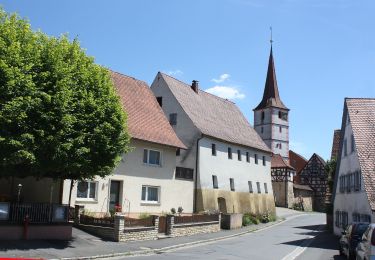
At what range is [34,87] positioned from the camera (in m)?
16.8

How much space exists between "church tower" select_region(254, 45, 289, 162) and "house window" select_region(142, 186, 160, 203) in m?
63.2

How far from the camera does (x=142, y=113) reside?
3259 centimetres

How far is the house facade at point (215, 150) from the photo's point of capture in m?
38.2

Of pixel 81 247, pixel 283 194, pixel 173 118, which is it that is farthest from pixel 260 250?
pixel 283 194

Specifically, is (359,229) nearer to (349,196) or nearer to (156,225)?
(156,225)

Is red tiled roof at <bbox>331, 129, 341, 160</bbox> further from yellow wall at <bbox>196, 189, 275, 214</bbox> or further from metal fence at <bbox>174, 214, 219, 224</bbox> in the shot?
metal fence at <bbox>174, 214, 219, 224</bbox>

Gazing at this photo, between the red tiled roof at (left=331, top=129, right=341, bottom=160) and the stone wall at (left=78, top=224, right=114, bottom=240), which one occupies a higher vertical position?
the red tiled roof at (left=331, top=129, right=341, bottom=160)

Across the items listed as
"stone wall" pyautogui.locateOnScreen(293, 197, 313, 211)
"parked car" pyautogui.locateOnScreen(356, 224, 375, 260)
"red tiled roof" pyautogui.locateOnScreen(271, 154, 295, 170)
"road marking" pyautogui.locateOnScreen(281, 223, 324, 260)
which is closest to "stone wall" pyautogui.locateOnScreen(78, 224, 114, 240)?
"road marking" pyautogui.locateOnScreen(281, 223, 324, 260)

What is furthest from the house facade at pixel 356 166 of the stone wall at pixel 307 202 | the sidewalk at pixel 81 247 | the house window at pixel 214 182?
the stone wall at pixel 307 202

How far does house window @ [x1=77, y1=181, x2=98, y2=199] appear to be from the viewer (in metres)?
25.7

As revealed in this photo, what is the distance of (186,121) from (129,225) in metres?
17.9

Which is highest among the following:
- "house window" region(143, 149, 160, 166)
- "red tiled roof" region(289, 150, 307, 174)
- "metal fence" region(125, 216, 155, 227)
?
"red tiled roof" region(289, 150, 307, 174)

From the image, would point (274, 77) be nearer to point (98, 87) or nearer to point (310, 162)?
point (310, 162)

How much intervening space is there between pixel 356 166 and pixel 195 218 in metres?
10.8
